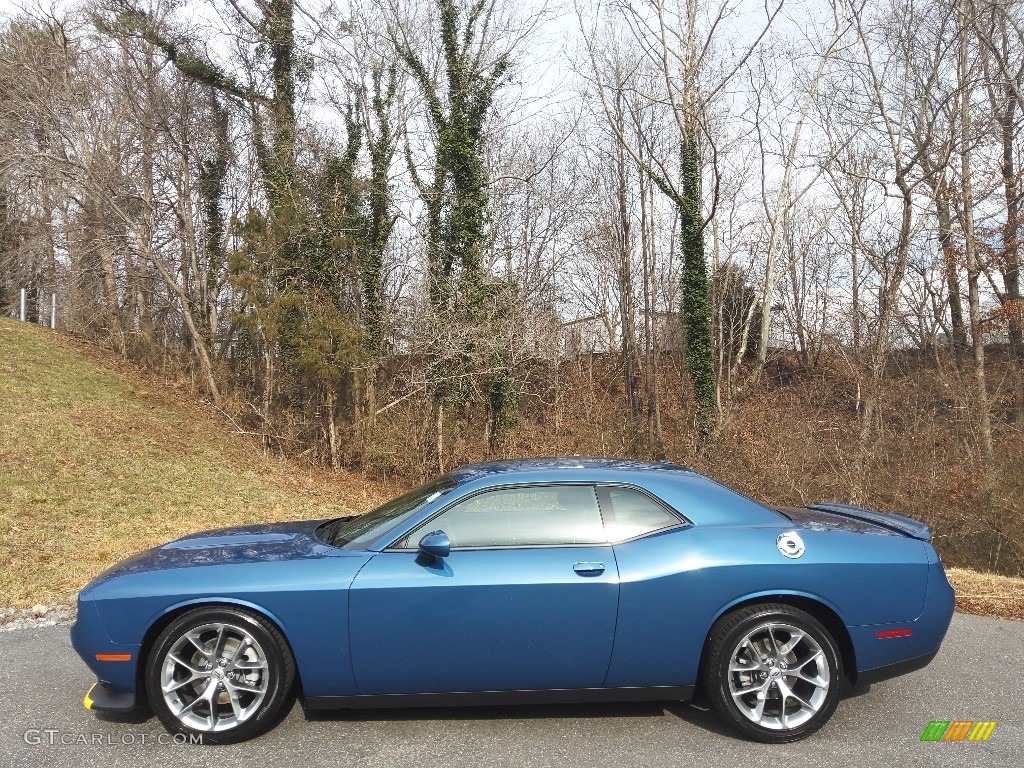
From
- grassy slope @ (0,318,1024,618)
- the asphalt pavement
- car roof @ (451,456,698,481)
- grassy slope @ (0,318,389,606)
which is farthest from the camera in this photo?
grassy slope @ (0,318,389,606)

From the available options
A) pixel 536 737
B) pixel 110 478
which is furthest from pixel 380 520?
pixel 110 478

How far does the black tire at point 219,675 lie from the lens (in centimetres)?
345

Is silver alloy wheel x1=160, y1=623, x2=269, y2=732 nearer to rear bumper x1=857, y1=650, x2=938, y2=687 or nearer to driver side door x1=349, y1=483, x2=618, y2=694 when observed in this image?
driver side door x1=349, y1=483, x2=618, y2=694

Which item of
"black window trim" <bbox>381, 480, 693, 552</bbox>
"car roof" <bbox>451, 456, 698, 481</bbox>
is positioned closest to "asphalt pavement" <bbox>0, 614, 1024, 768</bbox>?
"black window trim" <bbox>381, 480, 693, 552</bbox>

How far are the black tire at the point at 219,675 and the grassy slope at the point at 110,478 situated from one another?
146 inches

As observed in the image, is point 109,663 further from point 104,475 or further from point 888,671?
point 104,475

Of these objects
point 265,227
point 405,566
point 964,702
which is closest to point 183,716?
point 405,566

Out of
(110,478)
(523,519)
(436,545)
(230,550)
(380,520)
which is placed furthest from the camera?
(110,478)

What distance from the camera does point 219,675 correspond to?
11.4 feet

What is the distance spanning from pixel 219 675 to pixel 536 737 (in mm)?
1599

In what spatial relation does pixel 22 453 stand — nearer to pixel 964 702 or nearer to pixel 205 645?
pixel 205 645

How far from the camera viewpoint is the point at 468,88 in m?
18.3

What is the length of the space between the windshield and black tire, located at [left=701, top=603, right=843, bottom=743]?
1678 mm

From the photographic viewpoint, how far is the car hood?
374 cm
